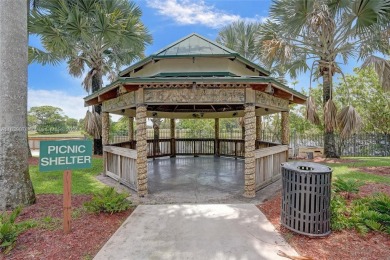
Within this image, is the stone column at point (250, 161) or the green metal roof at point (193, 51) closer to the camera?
the stone column at point (250, 161)

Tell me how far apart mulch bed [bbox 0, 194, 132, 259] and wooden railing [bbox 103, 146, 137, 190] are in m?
1.67

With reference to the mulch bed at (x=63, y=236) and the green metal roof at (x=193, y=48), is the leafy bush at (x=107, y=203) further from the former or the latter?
the green metal roof at (x=193, y=48)

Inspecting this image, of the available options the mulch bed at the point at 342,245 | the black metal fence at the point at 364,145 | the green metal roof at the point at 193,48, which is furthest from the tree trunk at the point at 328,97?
the mulch bed at the point at 342,245

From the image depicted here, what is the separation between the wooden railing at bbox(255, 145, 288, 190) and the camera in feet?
21.0

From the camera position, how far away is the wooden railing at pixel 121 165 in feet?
21.0

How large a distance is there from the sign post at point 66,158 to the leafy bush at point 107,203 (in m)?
0.71

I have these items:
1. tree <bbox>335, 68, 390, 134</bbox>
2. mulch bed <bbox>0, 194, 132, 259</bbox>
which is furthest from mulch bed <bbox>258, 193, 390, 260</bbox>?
tree <bbox>335, 68, 390, 134</bbox>

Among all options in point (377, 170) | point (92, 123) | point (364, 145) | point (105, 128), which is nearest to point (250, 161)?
point (105, 128)

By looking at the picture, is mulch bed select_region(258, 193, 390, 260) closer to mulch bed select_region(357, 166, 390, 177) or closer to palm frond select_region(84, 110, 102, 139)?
mulch bed select_region(357, 166, 390, 177)

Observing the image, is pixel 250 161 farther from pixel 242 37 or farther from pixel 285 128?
pixel 242 37

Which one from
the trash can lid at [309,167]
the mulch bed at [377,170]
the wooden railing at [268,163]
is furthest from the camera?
the mulch bed at [377,170]

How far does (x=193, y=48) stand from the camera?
24.8 ft

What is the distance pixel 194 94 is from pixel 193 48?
8.52 feet

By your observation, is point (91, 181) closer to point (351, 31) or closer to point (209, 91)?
point (209, 91)
